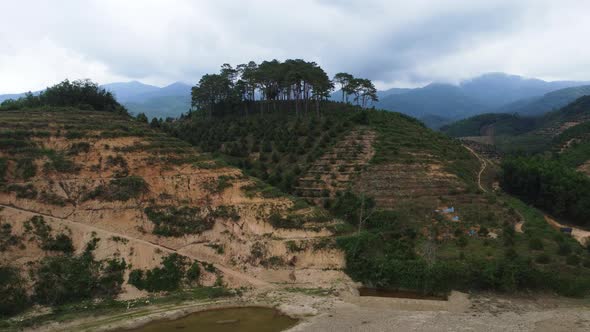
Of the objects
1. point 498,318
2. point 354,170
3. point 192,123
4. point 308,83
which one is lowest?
point 498,318

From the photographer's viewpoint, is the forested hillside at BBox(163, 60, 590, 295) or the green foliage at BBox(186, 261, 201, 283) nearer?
the forested hillside at BBox(163, 60, 590, 295)

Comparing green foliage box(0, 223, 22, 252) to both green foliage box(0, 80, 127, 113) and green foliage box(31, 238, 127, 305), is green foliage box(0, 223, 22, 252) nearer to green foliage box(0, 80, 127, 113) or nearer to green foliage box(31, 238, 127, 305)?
green foliage box(31, 238, 127, 305)

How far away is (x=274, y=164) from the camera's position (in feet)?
138

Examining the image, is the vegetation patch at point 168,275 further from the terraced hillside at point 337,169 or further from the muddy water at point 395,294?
the terraced hillside at point 337,169

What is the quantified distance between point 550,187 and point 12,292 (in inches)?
1964

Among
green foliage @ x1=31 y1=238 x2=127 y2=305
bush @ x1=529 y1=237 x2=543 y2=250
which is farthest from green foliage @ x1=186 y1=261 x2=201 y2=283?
bush @ x1=529 y1=237 x2=543 y2=250

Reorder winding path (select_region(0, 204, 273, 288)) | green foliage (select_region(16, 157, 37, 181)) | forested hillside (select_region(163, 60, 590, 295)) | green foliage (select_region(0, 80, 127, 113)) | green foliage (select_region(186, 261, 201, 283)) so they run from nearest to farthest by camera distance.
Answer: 1. forested hillside (select_region(163, 60, 590, 295))
2. green foliage (select_region(186, 261, 201, 283))
3. winding path (select_region(0, 204, 273, 288))
4. green foliage (select_region(16, 157, 37, 181))
5. green foliage (select_region(0, 80, 127, 113))

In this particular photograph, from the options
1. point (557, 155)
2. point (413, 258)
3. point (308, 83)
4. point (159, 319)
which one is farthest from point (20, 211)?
point (557, 155)

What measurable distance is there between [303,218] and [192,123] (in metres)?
35.2

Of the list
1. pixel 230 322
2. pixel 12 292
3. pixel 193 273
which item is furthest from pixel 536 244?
pixel 12 292

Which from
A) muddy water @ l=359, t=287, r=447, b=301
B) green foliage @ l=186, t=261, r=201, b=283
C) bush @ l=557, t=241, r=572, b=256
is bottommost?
muddy water @ l=359, t=287, r=447, b=301

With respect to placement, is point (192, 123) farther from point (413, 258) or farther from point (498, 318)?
point (498, 318)

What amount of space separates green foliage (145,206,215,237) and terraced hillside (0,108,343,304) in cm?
8

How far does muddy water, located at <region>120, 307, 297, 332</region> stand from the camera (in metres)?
20.3
